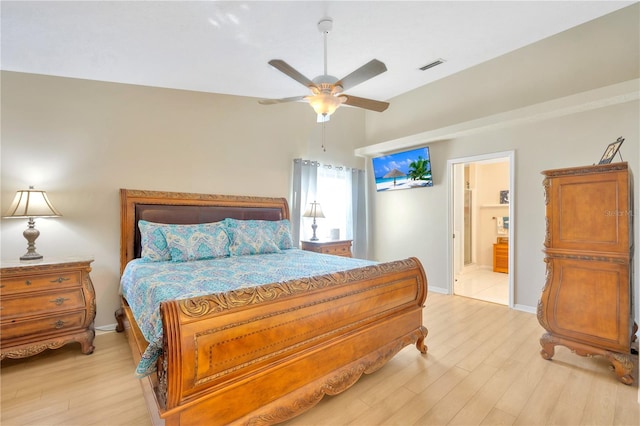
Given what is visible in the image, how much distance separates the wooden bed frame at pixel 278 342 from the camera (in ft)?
4.33

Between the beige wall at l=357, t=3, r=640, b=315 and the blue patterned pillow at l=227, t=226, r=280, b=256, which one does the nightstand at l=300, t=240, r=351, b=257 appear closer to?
the blue patterned pillow at l=227, t=226, r=280, b=256

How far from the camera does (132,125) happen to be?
330cm

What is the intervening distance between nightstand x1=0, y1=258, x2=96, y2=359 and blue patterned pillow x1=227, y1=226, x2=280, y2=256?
1338mm

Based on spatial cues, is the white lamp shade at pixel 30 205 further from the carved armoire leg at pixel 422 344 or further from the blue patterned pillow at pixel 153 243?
the carved armoire leg at pixel 422 344

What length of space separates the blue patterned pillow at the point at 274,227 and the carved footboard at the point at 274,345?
1757 mm

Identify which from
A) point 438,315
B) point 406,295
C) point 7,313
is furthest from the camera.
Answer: point 438,315

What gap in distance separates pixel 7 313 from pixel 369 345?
2.88 m

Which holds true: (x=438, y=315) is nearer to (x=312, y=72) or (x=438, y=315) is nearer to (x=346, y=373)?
(x=346, y=373)

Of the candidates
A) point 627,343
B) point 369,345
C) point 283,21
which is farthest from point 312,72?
point 627,343

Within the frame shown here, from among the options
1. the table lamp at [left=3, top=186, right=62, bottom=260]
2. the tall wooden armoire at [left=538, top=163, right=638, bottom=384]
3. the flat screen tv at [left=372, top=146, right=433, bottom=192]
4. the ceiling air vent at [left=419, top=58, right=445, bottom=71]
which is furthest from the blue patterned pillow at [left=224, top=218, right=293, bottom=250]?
the ceiling air vent at [left=419, top=58, right=445, bottom=71]

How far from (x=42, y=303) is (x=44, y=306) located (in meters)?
0.03

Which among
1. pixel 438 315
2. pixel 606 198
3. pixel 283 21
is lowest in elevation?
pixel 438 315

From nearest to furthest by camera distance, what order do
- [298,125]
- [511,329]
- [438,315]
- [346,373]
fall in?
1. [346,373]
2. [511,329]
3. [438,315]
4. [298,125]

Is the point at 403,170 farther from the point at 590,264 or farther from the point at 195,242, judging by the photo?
the point at 195,242
